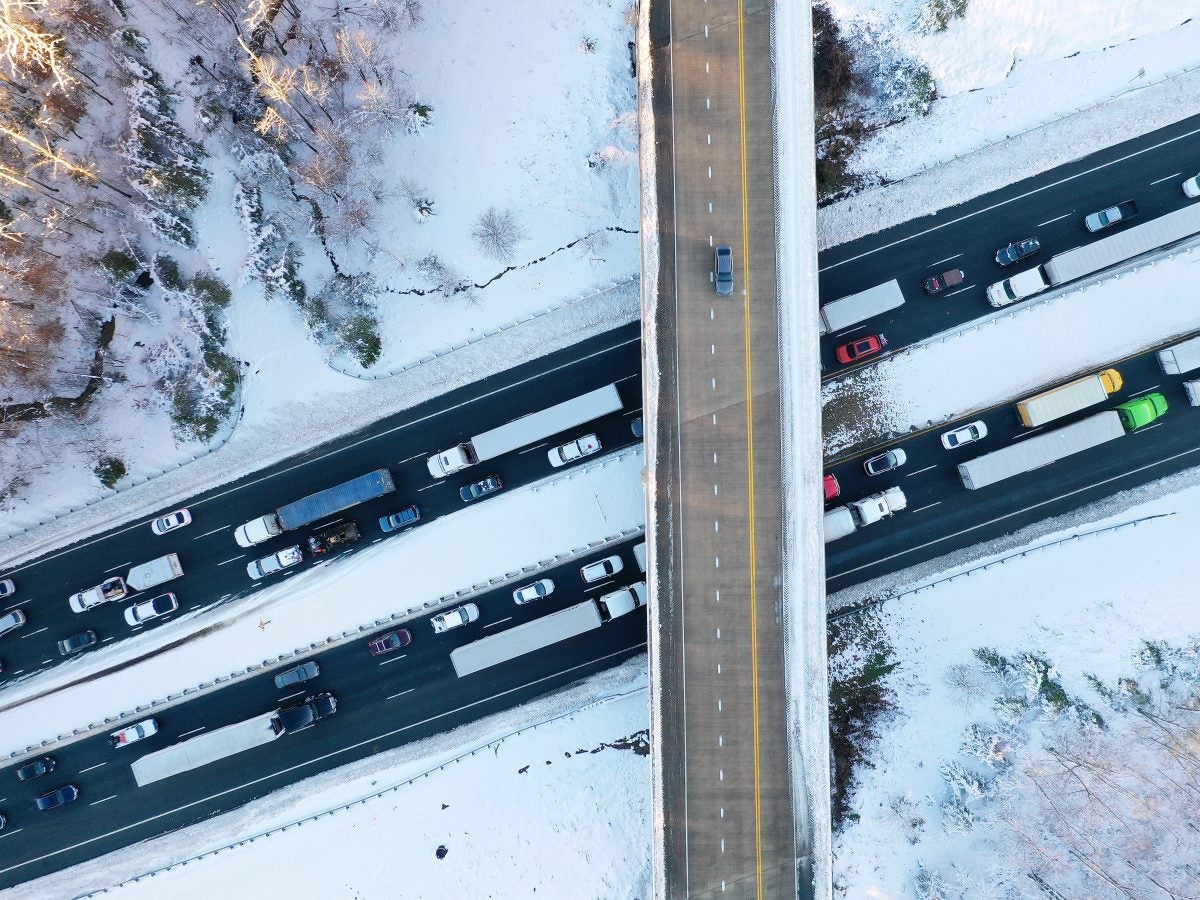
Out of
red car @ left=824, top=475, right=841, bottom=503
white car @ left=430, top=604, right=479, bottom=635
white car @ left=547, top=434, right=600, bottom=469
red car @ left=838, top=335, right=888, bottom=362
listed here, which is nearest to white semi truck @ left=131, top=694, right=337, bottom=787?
white car @ left=430, top=604, right=479, bottom=635

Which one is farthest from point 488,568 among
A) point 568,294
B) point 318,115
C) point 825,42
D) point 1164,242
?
point 1164,242

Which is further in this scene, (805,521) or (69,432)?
(69,432)

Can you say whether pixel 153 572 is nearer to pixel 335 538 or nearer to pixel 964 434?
pixel 335 538

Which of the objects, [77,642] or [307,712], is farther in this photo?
[77,642]

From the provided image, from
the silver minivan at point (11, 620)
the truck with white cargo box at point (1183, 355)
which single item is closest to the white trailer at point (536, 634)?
the silver minivan at point (11, 620)

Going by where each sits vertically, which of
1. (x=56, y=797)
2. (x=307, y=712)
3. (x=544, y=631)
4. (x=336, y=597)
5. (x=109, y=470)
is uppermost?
(x=109, y=470)

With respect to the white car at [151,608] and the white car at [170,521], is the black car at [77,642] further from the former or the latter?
the white car at [170,521]

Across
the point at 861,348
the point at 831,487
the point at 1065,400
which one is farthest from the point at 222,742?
the point at 1065,400

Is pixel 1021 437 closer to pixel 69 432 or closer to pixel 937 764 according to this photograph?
pixel 937 764

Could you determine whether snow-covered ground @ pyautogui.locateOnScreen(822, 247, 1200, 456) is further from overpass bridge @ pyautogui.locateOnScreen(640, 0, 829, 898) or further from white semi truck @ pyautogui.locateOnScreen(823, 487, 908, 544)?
overpass bridge @ pyautogui.locateOnScreen(640, 0, 829, 898)
